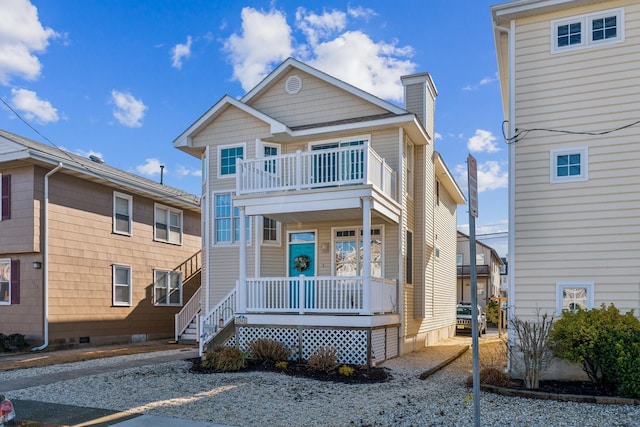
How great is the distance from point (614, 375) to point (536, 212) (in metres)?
3.24

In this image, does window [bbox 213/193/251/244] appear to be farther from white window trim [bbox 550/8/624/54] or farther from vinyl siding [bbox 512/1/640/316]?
white window trim [bbox 550/8/624/54]

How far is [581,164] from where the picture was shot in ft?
32.5

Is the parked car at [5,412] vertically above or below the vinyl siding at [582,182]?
below

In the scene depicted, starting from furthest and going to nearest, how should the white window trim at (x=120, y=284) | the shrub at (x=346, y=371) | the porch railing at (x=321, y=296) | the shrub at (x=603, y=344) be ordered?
1. the white window trim at (x=120, y=284)
2. the porch railing at (x=321, y=296)
3. the shrub at (x=346, y=371)
4. the shrub at (x=603, y=344)

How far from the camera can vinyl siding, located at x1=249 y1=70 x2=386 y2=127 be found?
1451 cm

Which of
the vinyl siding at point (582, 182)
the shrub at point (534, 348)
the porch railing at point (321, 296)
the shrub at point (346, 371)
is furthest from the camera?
the porch railing at point (321, 296)

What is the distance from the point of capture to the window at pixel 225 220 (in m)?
15.3

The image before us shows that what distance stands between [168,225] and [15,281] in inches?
246

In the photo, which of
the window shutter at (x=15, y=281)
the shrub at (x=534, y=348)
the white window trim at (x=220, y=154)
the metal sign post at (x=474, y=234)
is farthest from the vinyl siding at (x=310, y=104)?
the metal sign post at (x=474, y=234)

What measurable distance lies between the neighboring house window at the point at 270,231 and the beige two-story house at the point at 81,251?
6.64 metres

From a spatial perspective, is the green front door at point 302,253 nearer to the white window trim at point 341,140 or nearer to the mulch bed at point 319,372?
the white window trim at point 341,140

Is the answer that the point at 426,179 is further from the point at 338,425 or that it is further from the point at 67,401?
the point at 67,401

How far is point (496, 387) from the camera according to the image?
8.53 metres

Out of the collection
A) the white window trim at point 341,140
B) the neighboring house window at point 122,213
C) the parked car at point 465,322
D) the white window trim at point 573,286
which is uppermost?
the white window trim at point 341,140
